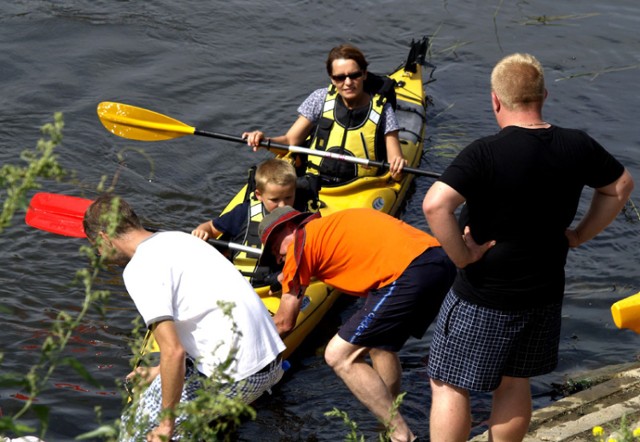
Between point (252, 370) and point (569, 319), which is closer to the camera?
point (252, 370)

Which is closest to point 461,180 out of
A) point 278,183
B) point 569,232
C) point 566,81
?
point 569,232

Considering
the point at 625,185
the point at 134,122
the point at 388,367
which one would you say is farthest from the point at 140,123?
the point at 625,185

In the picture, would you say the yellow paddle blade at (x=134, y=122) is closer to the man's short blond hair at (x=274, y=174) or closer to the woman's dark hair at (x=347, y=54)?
the woman's dark hair at (x=347, y=54)

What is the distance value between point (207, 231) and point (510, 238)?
263 centimetres

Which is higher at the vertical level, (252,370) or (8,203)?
(8,203)

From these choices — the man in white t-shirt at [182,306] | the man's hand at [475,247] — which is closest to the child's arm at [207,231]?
the man in white t-shirt at [182,306]

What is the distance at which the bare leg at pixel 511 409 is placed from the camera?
3.79 m

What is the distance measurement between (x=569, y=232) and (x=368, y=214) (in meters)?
0.96

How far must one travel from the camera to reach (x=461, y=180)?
132 inches

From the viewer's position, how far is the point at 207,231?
5789mm

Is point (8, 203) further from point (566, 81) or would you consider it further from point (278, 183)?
point (566, 81)

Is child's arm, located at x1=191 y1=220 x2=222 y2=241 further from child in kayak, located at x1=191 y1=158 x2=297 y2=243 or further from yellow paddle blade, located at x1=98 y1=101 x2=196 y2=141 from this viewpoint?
yellow paddle blade, located at x1=98 y1=101 x2=196 y2=141

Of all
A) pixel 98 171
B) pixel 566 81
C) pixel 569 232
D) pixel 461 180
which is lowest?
pixel 98 171

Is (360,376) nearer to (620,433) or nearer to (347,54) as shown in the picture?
(620,433)
